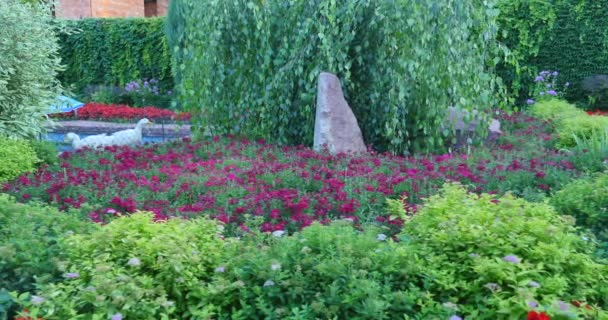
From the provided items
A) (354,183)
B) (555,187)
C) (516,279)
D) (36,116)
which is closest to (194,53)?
(36,116)

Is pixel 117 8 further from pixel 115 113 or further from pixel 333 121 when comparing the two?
pixel 333 121

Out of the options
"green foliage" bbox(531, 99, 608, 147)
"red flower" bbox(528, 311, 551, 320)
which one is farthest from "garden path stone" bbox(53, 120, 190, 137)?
"red flower" bbox(528, 311, 551, 320)

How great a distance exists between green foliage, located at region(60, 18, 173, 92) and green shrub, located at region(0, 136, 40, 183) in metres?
10.4

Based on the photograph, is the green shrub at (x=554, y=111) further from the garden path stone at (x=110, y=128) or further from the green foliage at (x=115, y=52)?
the green foliage at (x=115, y=52)

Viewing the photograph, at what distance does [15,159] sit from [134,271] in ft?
13.1

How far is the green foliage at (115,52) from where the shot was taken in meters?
17.2

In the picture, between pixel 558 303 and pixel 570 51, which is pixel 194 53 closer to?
pixel 558 303

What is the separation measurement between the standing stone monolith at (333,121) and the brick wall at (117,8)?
14894 millimetres

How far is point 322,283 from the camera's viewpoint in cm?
265

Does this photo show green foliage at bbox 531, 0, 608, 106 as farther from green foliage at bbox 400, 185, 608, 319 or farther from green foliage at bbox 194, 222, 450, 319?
green foliage at bbox 194, 222, 450, 319

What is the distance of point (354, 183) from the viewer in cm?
514

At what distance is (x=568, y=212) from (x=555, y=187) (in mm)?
1183

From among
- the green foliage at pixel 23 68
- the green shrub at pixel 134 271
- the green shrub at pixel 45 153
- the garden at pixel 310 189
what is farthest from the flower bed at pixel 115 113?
the green shrub at pixel 134 271

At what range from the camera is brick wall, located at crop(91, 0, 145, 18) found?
19.9 m
